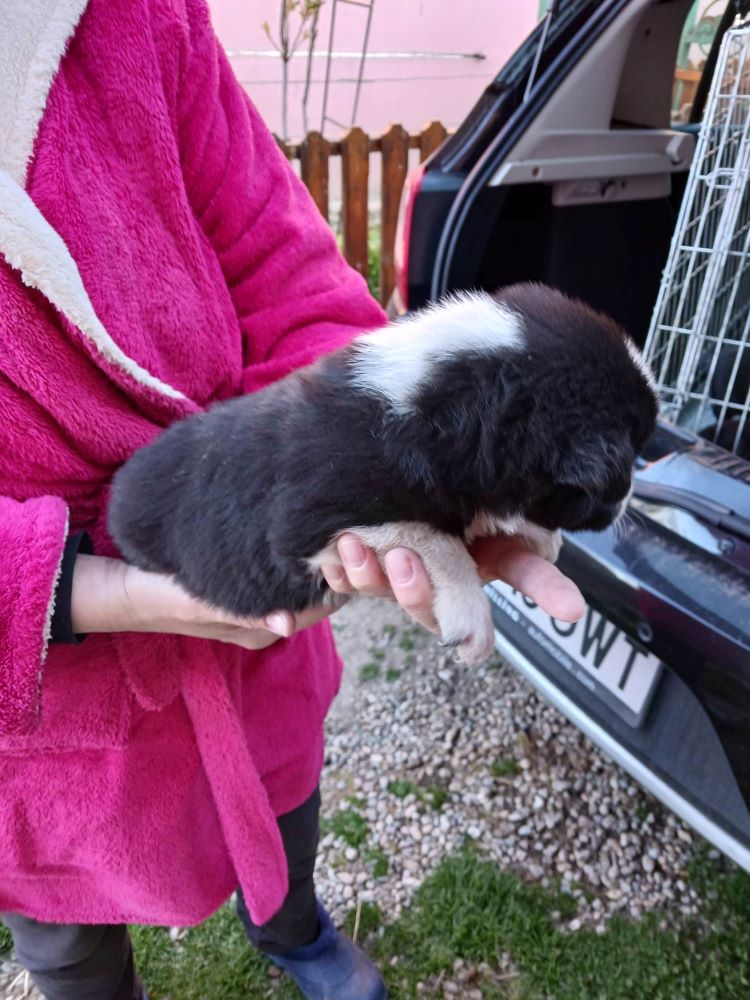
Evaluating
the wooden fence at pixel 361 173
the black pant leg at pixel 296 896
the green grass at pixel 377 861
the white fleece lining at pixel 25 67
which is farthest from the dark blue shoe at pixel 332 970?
the wooden fence at pixel 361 173

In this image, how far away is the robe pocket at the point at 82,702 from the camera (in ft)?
4.11

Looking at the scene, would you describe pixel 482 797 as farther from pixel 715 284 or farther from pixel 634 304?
pixel 634 304

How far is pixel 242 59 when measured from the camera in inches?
353

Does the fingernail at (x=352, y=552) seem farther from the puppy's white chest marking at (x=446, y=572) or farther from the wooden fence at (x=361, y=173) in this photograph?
the wooden fence at (x=361, y=173)

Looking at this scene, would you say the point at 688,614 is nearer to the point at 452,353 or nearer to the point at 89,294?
the point at 452,353

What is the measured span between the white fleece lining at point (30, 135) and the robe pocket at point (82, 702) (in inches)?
21.1

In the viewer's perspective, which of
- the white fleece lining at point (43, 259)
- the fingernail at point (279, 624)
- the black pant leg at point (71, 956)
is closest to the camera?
the white fleece lining at point (43, 259)

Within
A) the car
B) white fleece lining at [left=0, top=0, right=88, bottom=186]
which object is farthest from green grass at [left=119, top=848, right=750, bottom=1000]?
white fleece lining at [left=0, top=0, right=88, bottom=186]

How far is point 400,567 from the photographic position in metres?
1.17

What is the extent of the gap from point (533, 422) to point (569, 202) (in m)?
1.95

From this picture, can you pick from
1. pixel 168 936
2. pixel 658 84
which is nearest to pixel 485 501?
pixel 168 936

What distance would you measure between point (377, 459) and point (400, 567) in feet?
0.57

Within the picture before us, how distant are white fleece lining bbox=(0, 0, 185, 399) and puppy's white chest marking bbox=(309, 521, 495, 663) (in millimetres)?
528

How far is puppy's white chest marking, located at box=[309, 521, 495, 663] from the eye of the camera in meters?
1.25
